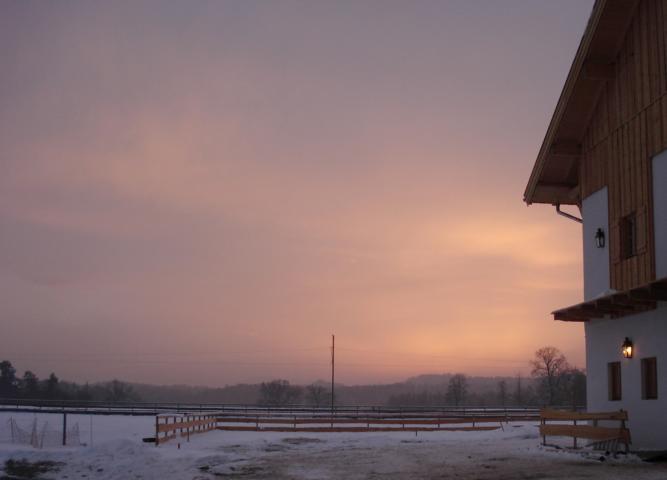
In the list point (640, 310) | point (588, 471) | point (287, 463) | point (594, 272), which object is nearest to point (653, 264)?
point (640, 310)

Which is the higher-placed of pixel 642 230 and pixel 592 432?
pixel 642 230

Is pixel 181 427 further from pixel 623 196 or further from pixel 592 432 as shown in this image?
pixel 623 196

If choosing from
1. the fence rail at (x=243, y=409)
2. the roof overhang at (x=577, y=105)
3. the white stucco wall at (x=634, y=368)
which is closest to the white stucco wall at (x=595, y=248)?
the white stucco wall at (x=634, y=368)

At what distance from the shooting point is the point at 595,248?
77.5ft

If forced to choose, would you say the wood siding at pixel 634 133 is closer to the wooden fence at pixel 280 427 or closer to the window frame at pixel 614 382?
the window frame at pixel 614 382

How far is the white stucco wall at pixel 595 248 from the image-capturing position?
22922mm

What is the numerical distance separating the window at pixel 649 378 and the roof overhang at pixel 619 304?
137 centimetres

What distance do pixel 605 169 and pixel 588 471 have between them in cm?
973

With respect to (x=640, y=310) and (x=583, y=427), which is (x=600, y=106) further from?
(x=583, y=427)

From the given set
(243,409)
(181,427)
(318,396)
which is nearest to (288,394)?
(318,396)

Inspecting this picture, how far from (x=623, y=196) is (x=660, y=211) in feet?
6.64

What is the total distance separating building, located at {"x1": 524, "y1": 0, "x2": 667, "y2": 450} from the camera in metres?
19.7

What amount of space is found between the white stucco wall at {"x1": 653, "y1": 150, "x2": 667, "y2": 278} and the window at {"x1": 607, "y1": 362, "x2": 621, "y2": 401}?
373 centimetres

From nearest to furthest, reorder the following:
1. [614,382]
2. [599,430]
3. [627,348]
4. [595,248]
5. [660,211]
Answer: [660,211] → [599,430] → [627,348] → [614,382] → [595,248]
